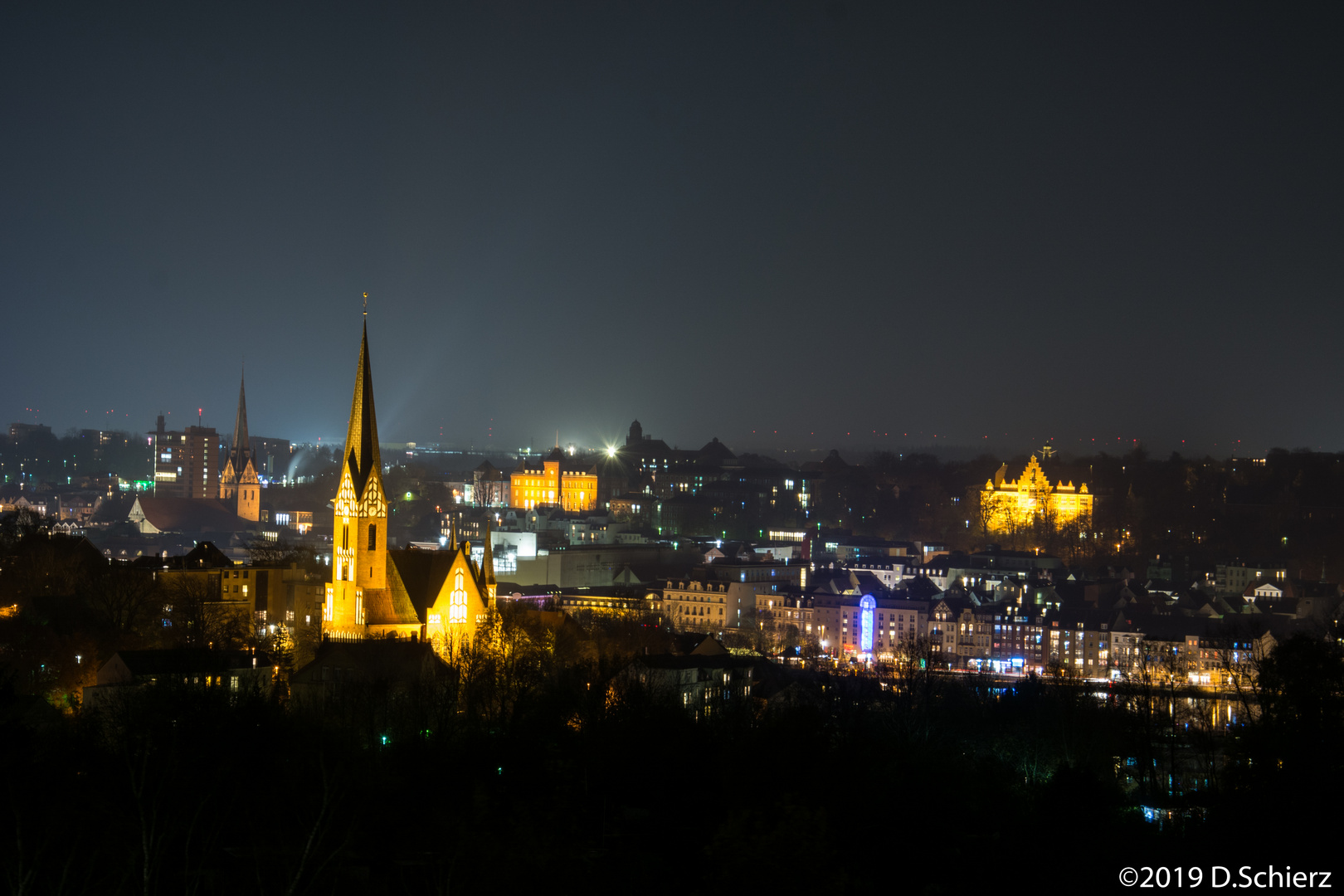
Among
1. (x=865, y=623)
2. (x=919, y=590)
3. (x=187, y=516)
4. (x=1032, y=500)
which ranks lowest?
(x=865, y=623)

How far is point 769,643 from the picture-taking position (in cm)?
5725

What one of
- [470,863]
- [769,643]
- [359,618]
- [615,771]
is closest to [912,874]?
[615,771]

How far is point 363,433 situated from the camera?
115 ft

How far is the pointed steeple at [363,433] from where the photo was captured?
34.8 metres

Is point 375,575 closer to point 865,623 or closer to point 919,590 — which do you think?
point 865,623

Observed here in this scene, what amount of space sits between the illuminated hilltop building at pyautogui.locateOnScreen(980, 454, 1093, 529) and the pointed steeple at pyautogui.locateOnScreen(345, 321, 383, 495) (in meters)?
61.2

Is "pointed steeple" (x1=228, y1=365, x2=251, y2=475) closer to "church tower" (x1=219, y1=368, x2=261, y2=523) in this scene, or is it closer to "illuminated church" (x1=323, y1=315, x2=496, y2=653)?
"church tower" (x1=219, y1=368, x2=261, y2=523)

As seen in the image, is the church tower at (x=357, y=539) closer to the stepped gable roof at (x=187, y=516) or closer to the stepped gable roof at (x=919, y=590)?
the stepped gable roof at (x=919, y=590)

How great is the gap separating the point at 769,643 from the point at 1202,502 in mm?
40484

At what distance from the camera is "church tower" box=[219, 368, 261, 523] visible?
101438 millimetres

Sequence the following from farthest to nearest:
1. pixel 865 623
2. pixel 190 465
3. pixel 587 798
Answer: pixel 190 465 → pixel 865 623 → pixel 587 798

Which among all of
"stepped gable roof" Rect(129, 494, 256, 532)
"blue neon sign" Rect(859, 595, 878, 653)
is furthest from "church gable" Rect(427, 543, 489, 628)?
→ "stepped gable roof" Rect(129, 494, 256, 532)

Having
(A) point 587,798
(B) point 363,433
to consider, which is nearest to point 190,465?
(B) point 363,433

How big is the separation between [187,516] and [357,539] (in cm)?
6430
